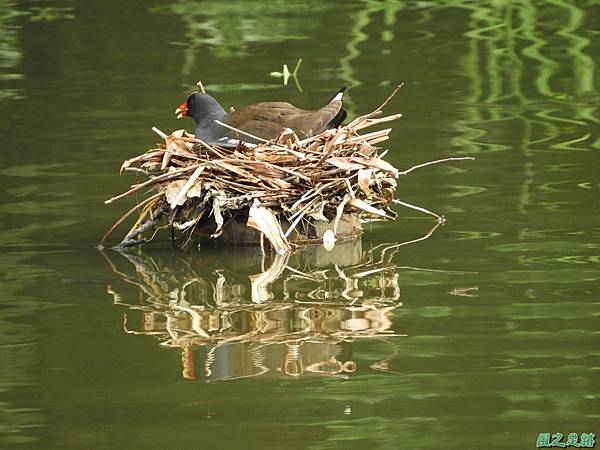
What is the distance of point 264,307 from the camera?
277 inches

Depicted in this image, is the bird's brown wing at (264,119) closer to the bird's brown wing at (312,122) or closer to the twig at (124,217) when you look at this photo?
the bird's brown wing at (312,122)

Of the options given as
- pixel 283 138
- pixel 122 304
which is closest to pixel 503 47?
pixel 283 138

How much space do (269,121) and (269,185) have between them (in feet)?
1.61

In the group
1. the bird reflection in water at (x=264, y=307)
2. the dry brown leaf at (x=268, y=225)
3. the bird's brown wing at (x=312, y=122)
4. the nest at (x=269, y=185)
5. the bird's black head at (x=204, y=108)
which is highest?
the bird's black head at (x=204, y=108)

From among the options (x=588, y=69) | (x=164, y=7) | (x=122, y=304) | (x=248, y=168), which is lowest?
(x=122, y=304)

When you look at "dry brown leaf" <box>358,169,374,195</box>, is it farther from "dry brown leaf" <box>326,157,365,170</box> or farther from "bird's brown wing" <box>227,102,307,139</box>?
"bird's brown wing" <box>227,102,307,139</box>

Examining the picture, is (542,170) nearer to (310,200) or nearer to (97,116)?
(310,200)

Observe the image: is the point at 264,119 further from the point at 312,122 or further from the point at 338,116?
the point at 338,116

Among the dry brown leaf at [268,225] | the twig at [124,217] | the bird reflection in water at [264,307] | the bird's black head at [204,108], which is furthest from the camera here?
the bird's black head at [204,108]

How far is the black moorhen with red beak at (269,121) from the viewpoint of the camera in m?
8.44

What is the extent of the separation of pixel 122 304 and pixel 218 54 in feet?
25.4

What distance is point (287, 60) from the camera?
14.2 metres

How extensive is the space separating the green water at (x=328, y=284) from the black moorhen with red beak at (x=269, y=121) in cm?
67

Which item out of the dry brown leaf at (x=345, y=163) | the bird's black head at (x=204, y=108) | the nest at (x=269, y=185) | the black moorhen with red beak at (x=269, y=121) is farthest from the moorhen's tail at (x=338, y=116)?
the bird's black head at (x=204, y=108)
